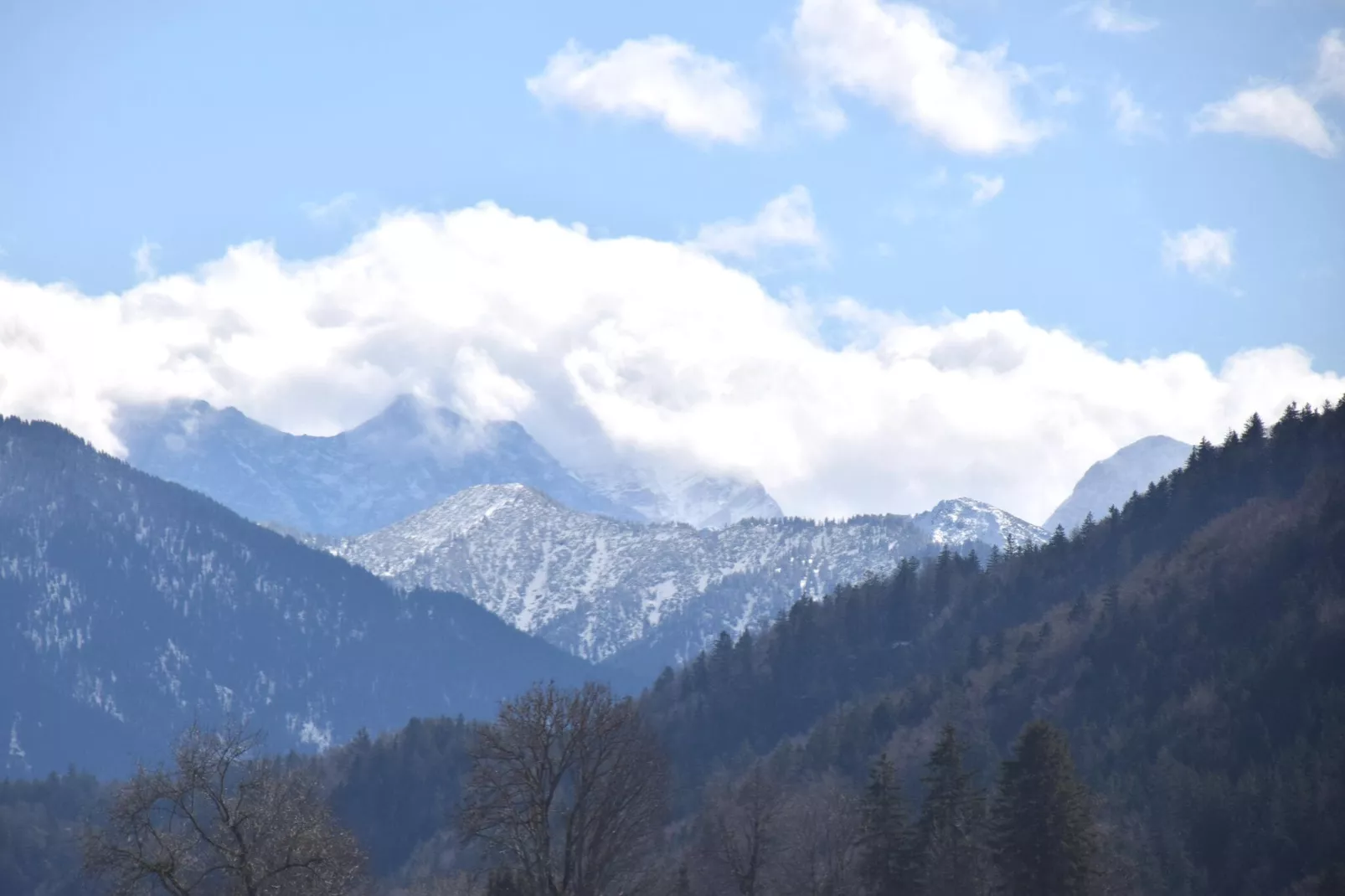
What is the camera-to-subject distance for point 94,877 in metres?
55.0

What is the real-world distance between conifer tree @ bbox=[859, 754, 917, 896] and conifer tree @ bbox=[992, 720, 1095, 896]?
4276 millimetres

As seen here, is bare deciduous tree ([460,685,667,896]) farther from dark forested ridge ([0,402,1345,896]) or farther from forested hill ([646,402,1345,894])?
forested hill ([646,402,1345,894])

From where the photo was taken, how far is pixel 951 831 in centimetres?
7844

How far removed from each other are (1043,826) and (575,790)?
69.4 feet

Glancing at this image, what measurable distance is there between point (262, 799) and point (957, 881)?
34.3 m

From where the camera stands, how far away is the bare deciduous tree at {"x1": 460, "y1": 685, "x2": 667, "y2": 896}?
61.9 metres

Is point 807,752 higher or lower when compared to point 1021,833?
higher

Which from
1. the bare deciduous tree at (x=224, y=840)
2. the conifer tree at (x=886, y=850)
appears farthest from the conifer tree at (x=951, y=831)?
the bare deciduous tree at (x=224, y=840)

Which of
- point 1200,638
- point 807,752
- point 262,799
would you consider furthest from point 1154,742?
point 262,799

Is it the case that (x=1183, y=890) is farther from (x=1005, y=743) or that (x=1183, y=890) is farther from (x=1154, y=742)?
(x=1005, y=743)

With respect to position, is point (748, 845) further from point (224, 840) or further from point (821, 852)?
point (224, 840)

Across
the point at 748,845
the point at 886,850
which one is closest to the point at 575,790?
the point at 886,850

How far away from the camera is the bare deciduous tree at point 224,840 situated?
2037 inches

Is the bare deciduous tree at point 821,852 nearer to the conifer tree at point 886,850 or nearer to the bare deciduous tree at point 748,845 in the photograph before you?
the bare deciduous tree at point 748,845
